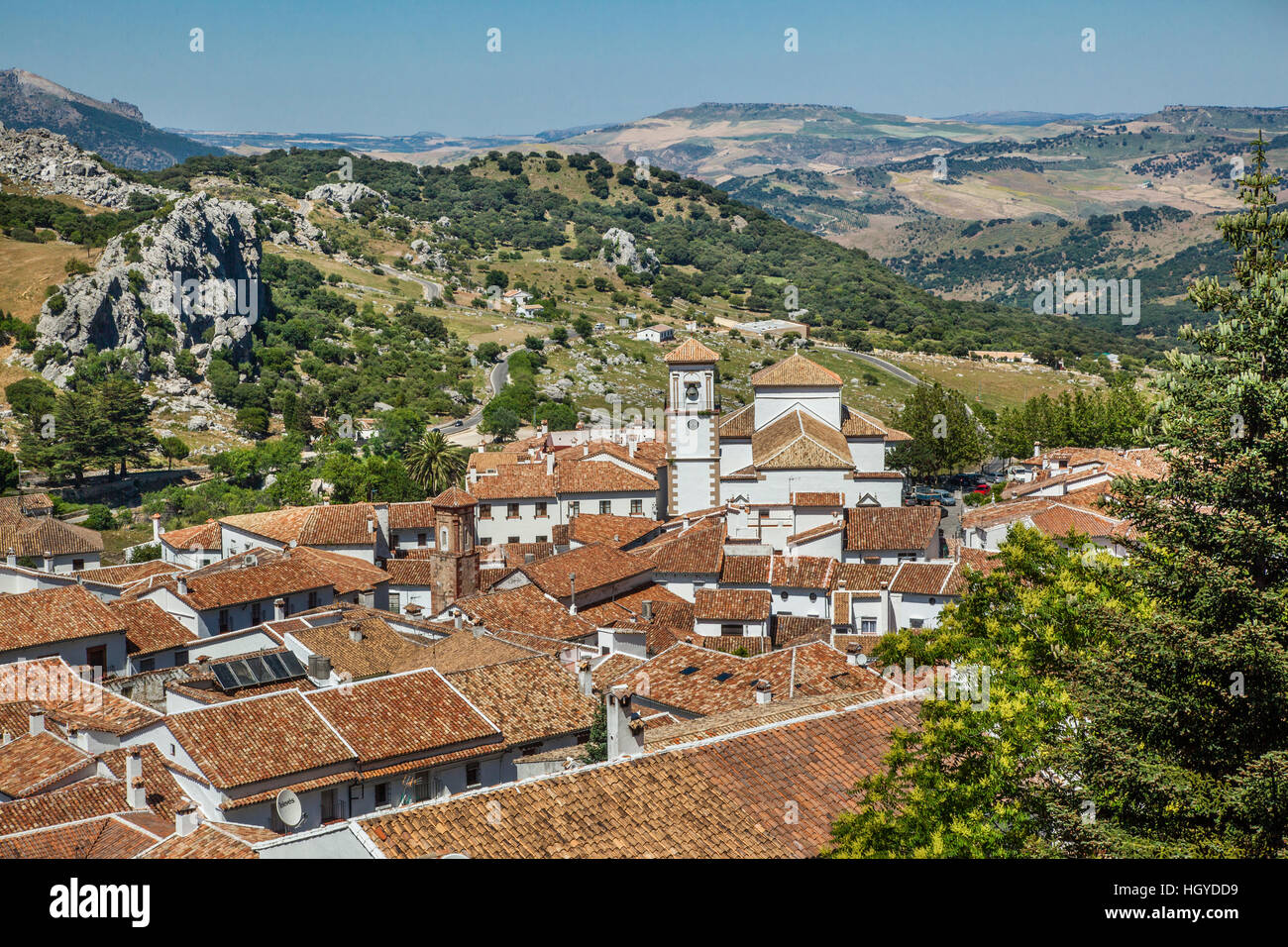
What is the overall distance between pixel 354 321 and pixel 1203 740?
129432mm

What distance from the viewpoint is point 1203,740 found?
11.4m

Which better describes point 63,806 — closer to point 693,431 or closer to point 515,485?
point 693,431

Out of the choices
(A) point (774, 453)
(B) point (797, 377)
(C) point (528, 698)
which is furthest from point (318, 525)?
(C) point (528, 698)

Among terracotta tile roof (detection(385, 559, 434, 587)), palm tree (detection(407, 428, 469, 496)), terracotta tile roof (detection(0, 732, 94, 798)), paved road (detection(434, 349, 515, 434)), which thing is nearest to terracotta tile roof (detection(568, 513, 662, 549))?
terracotta tile roof (detection(385, 559, 434, 587))

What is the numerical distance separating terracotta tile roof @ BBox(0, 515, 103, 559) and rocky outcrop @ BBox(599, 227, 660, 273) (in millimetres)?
135327

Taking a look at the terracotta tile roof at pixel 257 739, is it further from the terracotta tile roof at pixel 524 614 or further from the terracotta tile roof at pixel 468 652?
the terracotta tile roof at pixel 524 614

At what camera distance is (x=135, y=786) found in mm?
23172

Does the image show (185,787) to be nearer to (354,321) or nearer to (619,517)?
(619,517)

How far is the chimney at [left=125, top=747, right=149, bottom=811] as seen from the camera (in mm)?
23141

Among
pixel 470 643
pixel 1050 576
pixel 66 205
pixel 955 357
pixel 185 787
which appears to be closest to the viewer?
pixel 1050 576

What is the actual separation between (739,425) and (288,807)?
41.5m

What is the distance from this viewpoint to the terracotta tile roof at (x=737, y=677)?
27.8 m
